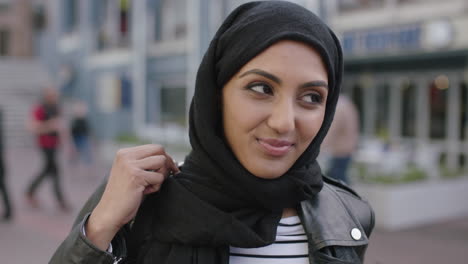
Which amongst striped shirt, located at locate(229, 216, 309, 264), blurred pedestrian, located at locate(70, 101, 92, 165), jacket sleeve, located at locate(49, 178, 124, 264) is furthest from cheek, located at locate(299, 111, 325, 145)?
blurred pedestrian, located at locate(70, 101, 92, 165)

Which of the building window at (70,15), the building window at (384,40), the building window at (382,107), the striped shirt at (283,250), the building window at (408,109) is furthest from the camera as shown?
the building window at (70,15)

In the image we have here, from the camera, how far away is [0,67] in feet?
76.5

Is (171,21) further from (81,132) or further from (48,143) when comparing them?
(48,143)

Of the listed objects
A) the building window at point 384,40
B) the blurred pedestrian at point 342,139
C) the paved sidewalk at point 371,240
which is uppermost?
the building window at point 384,40

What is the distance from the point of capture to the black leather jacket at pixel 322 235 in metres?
1.23

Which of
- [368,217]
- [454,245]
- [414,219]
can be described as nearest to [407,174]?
[414,219]

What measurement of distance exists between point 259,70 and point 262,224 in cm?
39

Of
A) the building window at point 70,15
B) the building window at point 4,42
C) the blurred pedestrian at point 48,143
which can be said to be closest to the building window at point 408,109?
the blurred pedestrian at point 48,143

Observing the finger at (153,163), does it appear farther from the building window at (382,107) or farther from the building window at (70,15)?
the building window at (70,15)

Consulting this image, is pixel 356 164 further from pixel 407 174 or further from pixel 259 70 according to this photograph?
pixel 259 70

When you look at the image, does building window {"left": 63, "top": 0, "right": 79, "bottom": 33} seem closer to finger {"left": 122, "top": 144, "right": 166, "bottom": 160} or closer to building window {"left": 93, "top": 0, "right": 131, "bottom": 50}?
building window {"left": 93, "top": 0, "right": 131, "bottom": 50}

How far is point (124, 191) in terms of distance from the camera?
125cm

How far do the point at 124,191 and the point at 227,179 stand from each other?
257mm

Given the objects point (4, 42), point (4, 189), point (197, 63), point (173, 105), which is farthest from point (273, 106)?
point (4, 42)
